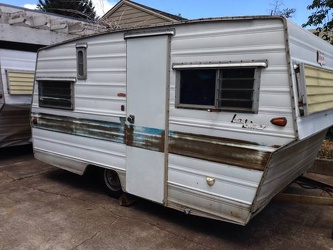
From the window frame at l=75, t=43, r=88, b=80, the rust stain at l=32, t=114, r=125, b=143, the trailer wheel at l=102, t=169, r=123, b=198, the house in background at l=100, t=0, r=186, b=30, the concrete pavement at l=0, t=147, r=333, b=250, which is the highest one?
the house in background at l=100, t=0, r=186, b=30

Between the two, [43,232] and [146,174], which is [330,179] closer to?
[146,174]

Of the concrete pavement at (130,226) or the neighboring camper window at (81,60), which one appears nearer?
the concrete pavement at (130,226)

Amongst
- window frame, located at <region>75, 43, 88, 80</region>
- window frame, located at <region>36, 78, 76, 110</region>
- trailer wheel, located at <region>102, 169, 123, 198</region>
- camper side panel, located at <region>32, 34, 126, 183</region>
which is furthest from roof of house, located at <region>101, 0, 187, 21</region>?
trailer wheel, located at <region>102, 169, 123, 198</region>

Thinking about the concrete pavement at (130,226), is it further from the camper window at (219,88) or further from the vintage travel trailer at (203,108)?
the camper window at (219,88)

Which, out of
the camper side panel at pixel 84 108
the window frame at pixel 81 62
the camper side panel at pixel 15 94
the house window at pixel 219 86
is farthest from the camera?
the camper side panel at pixel 15 94

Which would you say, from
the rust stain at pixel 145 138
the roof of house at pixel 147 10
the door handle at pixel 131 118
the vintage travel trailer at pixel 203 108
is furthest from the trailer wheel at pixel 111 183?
the roof of house at pixel 147 10

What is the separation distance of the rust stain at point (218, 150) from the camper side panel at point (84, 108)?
103 centimetres

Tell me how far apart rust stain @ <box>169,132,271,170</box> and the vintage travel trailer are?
1 cm

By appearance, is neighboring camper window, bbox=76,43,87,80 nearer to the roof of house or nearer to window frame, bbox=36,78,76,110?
window frame, bbox=36,78,76,110

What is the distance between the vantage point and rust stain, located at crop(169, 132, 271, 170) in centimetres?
354

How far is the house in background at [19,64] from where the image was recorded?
24.5ft

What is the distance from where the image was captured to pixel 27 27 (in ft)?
28.0

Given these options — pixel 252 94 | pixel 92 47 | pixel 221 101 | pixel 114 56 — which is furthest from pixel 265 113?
pixel 92 47

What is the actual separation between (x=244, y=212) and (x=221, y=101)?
4.10 feet
